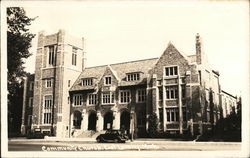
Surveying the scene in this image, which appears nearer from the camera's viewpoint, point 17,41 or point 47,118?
point 17,41

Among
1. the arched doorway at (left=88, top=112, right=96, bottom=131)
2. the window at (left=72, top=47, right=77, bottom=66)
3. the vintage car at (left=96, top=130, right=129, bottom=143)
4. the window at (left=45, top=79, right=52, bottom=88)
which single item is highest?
the window at (left=72, top=47, right=77, bottom=66)

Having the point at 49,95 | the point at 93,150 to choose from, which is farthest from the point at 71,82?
the point at 93,150

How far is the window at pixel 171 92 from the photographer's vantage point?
2691 centimetres

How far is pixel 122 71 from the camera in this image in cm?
3241

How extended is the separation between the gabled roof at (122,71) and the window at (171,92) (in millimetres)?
2821

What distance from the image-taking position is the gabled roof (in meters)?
30.8

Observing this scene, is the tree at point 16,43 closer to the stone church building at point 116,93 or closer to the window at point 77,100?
the stone church building at point 116,93

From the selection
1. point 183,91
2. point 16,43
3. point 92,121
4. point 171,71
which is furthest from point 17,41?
point 92,121

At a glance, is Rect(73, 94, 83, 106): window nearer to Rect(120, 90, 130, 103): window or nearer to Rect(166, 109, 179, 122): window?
Rect(120, 90, 130, 103): window

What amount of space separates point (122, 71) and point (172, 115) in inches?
311

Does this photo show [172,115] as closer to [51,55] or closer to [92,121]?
[92,121]

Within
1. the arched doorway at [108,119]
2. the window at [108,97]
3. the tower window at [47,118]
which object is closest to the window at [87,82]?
the window at [108,97]

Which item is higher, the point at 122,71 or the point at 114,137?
the point at 122,71

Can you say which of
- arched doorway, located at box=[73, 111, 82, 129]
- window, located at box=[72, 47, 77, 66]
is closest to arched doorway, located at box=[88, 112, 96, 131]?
arched doorway, located at box=[73, 111, 82, 129]
